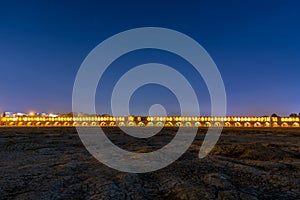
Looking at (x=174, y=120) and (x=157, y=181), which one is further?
(x=174, y=120)

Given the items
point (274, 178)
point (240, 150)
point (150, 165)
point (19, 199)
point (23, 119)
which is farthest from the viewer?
point (23, 119)

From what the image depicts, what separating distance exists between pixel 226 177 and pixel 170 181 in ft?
5.02

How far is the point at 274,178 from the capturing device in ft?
19.6

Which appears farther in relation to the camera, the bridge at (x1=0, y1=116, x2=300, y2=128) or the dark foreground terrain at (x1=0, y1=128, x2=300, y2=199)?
the bridge at (x1=0, y1=116, x2=300, y2=128)

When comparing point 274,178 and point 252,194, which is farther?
point 274,178

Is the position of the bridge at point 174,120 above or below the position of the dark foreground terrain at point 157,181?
above

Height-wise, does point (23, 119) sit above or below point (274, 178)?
→ above

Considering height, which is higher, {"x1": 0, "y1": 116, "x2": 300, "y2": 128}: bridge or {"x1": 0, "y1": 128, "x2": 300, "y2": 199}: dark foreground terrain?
{"x1": 0, "y1": 116, "x2": 300, "y2": 128}: bridge

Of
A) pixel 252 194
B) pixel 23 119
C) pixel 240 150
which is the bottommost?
pixel 252 194

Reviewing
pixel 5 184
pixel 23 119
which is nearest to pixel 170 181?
pixel 5 184

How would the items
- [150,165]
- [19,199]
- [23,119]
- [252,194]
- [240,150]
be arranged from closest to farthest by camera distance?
1. [19,199]
2. [252,194]
3. [150,165]
4. [240,150]
5. [23,119]

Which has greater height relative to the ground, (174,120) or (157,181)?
(174,120)

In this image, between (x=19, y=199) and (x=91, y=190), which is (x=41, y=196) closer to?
(x=19, y=199)

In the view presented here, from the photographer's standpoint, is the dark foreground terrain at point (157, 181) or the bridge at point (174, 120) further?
the bridge at point (174, 120)
